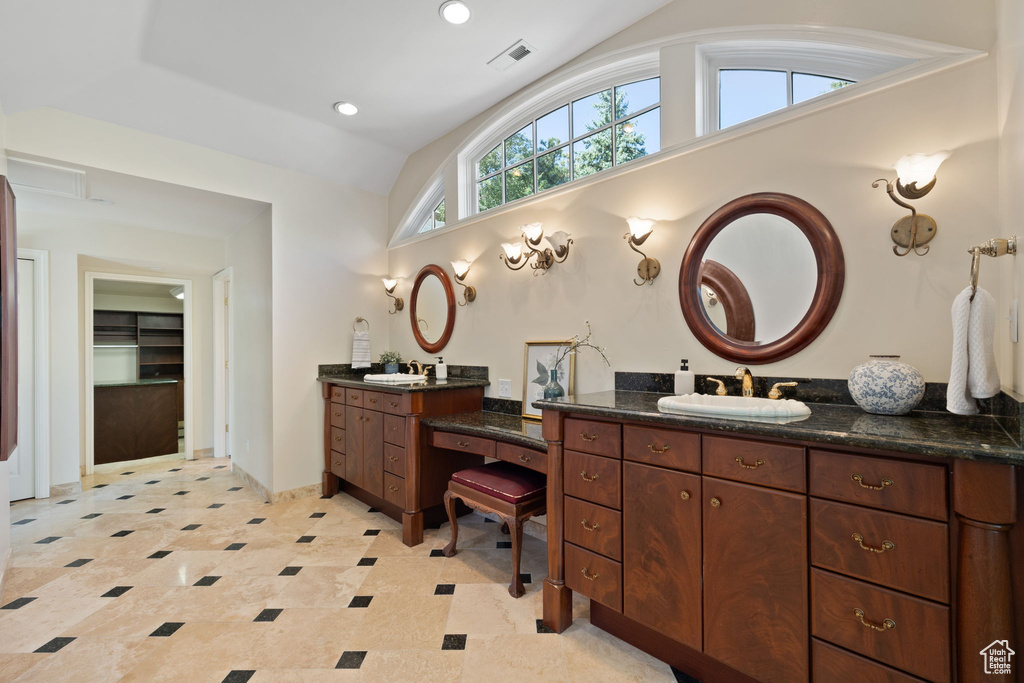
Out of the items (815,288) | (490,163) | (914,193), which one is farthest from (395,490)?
(914,193)

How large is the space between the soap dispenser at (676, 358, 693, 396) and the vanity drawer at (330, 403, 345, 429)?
2.79 m

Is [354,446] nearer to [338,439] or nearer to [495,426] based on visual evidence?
[338,439]

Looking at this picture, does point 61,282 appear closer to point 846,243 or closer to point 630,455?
point 630,455

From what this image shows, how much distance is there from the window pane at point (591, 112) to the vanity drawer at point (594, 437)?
202 cm

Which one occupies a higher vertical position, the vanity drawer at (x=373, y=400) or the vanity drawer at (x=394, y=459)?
the vanity drawer at (x=373, y=400)

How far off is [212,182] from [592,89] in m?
3.00

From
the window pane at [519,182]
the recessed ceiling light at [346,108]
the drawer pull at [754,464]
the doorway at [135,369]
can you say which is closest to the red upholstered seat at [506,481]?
the drawer pull at [754,464]

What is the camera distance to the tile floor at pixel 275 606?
1.81 meters

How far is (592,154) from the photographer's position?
2.92 meters

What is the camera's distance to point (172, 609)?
7.30ft

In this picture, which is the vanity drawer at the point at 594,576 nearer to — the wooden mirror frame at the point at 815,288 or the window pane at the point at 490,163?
the wooden mirror frame at the point at 815,288

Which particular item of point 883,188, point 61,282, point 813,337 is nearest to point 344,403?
point 61,282

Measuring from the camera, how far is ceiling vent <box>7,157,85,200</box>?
2.96 meters

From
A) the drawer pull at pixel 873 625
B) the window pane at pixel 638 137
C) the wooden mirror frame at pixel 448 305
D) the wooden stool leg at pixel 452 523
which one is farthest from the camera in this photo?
the wooden mirror frame at pixel 448 305
